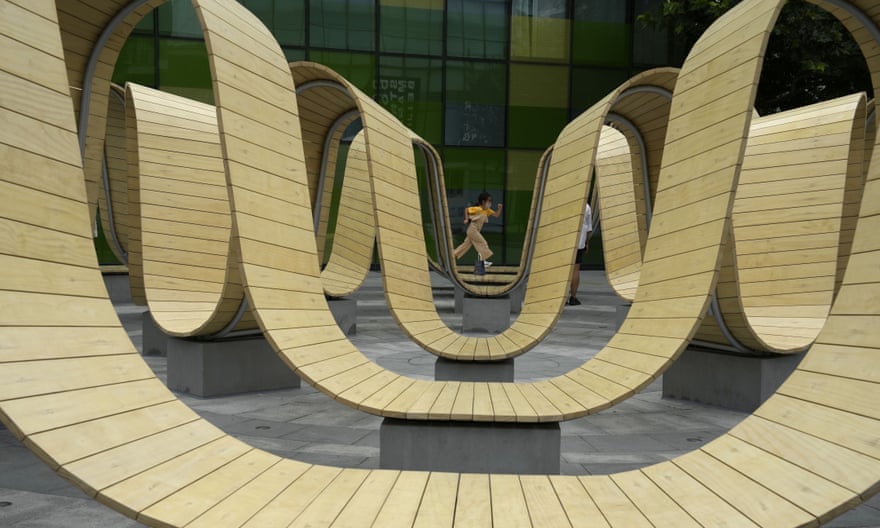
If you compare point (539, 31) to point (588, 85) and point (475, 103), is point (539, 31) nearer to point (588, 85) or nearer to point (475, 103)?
point (588, 85)

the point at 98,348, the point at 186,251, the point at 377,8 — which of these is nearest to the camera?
the point at 98,348

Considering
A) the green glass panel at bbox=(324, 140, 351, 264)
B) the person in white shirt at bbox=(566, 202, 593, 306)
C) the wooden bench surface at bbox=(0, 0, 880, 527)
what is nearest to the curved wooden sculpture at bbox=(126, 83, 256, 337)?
the wooden bench surface at bbox=(0, 0, 880, 527)

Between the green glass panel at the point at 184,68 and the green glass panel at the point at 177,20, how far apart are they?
0.19 m

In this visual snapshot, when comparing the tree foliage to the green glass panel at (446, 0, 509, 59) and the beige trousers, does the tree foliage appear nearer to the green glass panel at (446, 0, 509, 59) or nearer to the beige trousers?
the green glass panel at (446, 0, 509, 59)

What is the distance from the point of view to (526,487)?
3.13 m

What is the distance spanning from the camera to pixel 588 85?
20.3 m

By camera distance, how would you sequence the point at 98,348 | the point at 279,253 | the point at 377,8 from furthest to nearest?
the point at 377,8
the point at 279,253
the point at 98,348

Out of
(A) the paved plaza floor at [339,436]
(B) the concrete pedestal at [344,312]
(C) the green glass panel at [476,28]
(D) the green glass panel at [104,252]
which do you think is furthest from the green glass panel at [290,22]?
(A) the paved plaza floor at [339,436]

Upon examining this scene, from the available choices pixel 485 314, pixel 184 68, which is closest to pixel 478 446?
pixel 485 314

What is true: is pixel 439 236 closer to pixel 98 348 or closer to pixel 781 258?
pixel 781 258

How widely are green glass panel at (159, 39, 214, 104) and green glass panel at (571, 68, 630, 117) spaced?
31.0ft

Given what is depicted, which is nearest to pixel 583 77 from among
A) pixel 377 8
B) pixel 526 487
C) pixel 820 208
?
pixel 377 8

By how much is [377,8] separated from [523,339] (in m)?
14.9

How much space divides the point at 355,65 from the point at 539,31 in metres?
5.03
